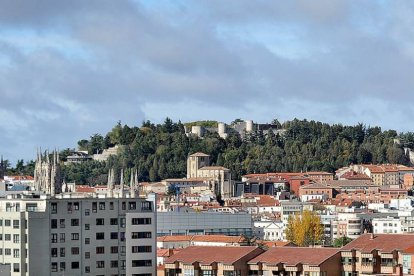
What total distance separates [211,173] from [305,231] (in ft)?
220

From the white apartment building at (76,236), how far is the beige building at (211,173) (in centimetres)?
10332

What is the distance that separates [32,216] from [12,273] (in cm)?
246

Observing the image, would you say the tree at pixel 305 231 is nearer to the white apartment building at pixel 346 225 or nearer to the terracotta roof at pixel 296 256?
the white apartment building at pixel 346 225

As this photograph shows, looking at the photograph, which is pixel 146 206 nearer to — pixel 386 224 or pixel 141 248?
pixel 141 248

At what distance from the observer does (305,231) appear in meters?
104

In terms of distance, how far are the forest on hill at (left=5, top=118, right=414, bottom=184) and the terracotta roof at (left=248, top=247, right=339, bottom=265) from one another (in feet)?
367

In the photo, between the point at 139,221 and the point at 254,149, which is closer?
the point at 139,221

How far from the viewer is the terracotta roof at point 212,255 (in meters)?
59.3

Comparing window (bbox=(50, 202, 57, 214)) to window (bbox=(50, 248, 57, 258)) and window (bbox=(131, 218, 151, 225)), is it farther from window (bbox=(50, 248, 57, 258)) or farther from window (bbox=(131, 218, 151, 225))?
window (bbox=(131, 218, 151, 225))

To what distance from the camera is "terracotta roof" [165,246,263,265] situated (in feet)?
195

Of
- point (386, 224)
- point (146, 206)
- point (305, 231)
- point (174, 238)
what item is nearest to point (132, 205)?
point (146, 206)

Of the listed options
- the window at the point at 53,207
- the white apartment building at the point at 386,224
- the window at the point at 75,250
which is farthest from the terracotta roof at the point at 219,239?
the window at the point at 53,207

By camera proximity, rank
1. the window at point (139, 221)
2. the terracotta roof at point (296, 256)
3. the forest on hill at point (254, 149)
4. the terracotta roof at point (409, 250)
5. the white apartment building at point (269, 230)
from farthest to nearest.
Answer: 1. the forest on hill at point (254, 149)
2. the white apartment building at point (269, 230)
3. the window at point (139, 221)
4. the terracotta roof at point (296, 256)
5. the terracotta roof at point (409, 250)

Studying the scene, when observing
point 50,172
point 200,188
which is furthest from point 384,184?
point 50,172
